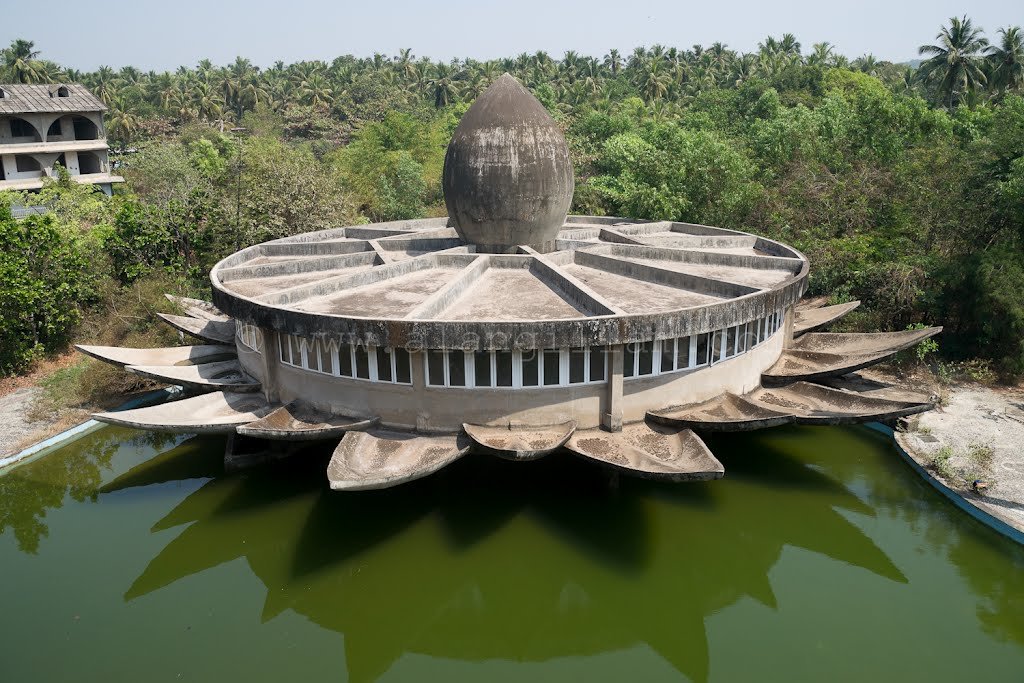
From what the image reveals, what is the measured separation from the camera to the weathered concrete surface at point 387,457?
50.4 feet

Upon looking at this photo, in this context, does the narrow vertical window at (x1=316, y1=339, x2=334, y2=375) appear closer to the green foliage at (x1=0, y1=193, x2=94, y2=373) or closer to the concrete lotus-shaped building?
the concrete lotus-shaped building

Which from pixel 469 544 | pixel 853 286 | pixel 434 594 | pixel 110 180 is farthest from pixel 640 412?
pixel 110 180

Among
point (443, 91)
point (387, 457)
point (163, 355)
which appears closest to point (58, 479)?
point (163, 355)

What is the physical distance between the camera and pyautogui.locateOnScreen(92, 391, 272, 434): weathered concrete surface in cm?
1804

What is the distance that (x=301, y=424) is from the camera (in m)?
18.9

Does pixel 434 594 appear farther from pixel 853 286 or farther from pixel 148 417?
pixel 853 286

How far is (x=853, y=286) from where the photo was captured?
28734 millimetres

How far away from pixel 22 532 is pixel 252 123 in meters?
76.6

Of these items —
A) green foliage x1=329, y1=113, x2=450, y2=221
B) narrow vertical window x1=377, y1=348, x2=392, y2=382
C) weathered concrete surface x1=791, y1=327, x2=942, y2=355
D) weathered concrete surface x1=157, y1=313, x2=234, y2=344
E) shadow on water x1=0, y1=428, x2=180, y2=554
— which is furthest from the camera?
green foliage x1=329, y1=113, x2=450, y2=221

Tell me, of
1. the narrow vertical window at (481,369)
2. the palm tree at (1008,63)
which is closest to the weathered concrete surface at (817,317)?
the narrow vertical window at (481,369)

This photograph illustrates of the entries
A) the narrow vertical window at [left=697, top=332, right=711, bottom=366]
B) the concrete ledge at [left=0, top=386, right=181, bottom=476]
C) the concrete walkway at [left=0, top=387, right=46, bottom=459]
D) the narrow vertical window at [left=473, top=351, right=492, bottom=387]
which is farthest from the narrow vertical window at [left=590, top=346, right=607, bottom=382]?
the concrete walkway at [left=0, top=387, right=46, bottom=459]

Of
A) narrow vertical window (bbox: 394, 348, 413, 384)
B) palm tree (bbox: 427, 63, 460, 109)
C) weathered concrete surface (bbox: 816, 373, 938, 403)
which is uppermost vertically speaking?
palm tree (bbox: 427, 63, 460, 109)

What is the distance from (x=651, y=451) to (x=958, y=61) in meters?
57.8

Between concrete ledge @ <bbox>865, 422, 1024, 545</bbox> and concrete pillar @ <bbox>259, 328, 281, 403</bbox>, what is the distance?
1754 centimetres
